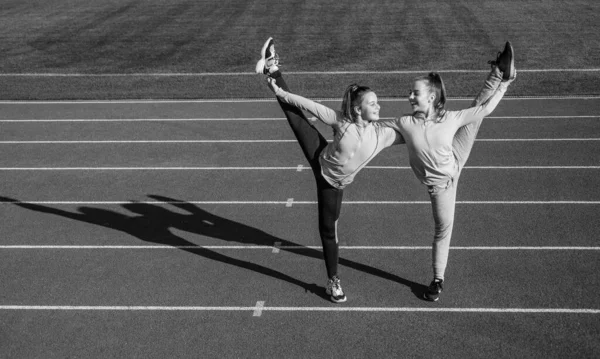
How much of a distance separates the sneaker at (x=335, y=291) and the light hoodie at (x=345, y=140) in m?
1.05

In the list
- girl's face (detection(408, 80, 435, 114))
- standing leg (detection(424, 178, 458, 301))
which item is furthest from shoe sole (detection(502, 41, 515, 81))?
standing leg (detection(424, 178, 458, 301))

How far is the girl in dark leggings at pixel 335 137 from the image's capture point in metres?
6.02

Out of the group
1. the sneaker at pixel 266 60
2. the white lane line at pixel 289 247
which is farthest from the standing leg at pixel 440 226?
the sneaker at pixel 266 60

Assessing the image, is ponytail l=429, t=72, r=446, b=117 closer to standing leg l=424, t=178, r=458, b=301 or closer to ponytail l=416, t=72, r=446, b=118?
ponytail l=416, t=72, r=446, b=118

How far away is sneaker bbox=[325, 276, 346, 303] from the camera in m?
6.65

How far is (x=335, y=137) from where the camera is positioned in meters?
6.12

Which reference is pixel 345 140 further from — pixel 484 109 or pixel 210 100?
pixel 210 100

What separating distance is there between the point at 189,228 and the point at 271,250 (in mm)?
1231

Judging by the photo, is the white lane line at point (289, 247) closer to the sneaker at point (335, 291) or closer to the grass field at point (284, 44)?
the sneaker at point (335, 291)

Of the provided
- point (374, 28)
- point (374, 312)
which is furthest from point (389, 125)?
point (374, 28)

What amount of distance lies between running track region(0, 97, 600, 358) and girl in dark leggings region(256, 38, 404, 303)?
1.02 m

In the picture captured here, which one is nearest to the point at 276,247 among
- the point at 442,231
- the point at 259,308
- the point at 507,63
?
the point at 259,308

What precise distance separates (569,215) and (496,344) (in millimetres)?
3320

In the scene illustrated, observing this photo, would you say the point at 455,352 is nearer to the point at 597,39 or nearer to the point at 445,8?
the point at 597,39
